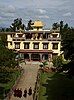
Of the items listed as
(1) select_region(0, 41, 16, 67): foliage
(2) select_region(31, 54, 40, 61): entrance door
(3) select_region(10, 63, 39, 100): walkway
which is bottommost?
(2) select_region(31, 54, 40, 61): entrance door

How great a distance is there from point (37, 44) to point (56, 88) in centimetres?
3771

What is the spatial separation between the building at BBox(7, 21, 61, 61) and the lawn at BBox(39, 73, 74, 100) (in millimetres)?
24542

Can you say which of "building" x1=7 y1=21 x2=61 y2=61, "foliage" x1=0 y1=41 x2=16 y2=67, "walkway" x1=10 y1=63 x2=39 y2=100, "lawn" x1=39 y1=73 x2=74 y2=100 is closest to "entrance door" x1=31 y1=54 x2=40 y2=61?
"building" x1=7 y1=21 x2=61 y2=61

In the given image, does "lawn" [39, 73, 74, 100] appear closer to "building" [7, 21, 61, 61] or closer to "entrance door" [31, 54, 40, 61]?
"building" [7, 21, 61, 61]

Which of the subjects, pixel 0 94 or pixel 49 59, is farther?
pixel 49 59

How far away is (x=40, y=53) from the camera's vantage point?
83562mm

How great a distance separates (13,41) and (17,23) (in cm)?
5184

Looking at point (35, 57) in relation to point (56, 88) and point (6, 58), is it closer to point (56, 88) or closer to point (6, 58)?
point (6, 58)

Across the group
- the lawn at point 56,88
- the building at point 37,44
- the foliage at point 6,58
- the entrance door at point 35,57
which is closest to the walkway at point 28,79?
the lawn at point 56,88

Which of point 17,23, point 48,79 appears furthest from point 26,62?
point 17,23

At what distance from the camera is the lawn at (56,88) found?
4207cm

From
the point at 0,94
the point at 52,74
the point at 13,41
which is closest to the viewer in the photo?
the point at 0,94

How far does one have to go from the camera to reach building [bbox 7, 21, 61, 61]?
3305 inches

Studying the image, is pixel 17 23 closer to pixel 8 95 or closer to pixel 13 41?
pixel 13 41
